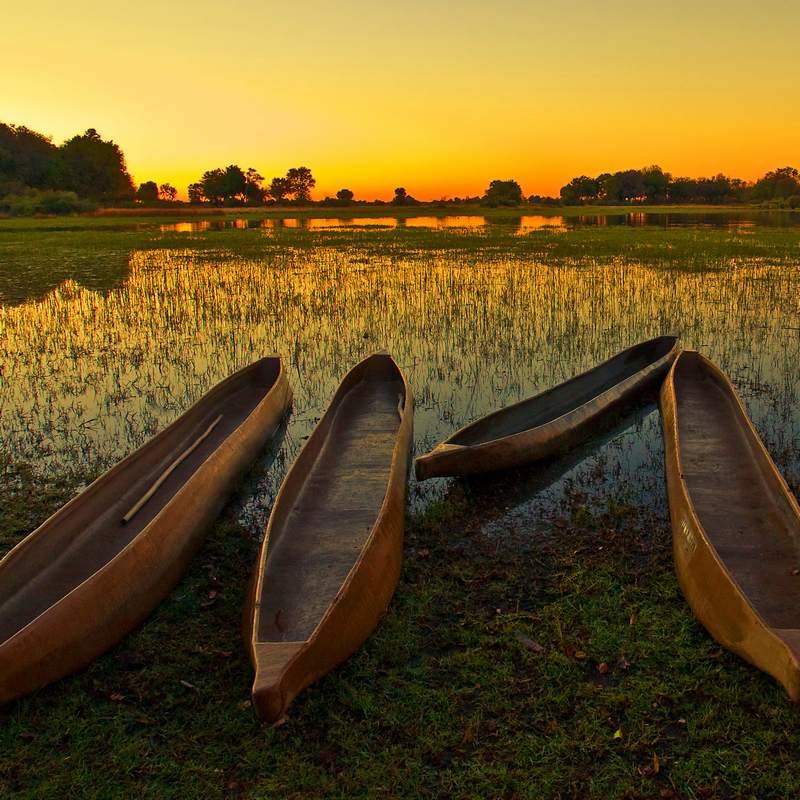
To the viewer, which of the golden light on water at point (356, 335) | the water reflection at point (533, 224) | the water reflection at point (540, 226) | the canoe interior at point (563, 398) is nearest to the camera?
the canoe interior at point (563, 398)

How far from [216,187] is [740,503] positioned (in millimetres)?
121547

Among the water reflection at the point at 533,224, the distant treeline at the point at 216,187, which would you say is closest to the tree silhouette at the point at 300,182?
the distant treeline at the point at 216,187

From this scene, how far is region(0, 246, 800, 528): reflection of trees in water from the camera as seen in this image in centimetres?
838

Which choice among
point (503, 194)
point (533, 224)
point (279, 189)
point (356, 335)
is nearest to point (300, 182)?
point (279, 189)

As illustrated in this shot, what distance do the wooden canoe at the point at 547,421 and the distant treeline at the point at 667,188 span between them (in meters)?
107

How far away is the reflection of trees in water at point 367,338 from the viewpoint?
8.38 meters

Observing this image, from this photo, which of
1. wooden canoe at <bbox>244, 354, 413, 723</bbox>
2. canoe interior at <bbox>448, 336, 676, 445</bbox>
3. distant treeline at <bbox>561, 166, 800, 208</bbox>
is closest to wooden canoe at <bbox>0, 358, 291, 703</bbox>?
wooden canoe at <bbox>244, 354, 413, 723</bbox>

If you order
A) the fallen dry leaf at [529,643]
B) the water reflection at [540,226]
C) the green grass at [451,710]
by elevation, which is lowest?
the green grass at [451,710]

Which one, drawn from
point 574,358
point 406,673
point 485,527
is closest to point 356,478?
point 485,527

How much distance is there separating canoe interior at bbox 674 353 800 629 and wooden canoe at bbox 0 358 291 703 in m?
4.04

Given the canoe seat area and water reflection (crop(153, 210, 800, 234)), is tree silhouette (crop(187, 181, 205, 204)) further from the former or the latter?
the canoe seat area

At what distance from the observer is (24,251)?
28344mm

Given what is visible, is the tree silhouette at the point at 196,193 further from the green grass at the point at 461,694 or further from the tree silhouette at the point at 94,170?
the green grass at the point at 461,694

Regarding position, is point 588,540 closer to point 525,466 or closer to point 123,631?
point 525,466
